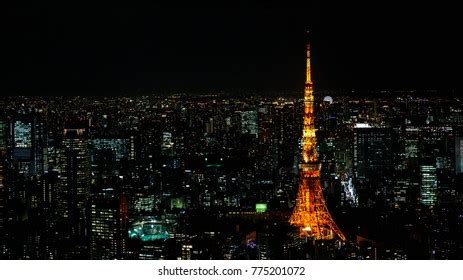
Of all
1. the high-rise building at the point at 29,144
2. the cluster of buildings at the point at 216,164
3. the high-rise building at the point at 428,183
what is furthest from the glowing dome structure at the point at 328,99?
the high-rise building at the point at 29,144

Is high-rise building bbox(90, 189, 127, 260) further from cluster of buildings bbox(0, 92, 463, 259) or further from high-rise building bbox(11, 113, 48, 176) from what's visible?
high-rise building bbox(11, 113, 48, 176)

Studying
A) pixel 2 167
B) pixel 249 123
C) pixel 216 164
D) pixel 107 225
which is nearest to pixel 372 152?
pixel 249 123

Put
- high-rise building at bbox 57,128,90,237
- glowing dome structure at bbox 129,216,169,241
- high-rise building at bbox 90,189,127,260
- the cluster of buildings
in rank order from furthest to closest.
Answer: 1. high-rise building at bbox 57,128,90,237
2. the cluster of buildings
3. glowing dome structure at bbox 129,216,169,241
4. high-rise building at bbox 90,189,127,260

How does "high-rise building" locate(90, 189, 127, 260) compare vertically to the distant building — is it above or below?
below

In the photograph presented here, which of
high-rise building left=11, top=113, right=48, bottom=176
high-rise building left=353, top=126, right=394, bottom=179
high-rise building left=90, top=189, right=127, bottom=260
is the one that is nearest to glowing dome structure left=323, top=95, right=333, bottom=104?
high-rise building left=353, top=126, right=394, bottom=179

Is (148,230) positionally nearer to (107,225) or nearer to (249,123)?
(107,225)

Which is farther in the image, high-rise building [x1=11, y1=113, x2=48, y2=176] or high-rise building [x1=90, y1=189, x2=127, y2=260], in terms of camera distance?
high-rise building [x1=11, y1=113, x2=48, y2=176]

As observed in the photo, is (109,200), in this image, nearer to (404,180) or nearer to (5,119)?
(5,119)
